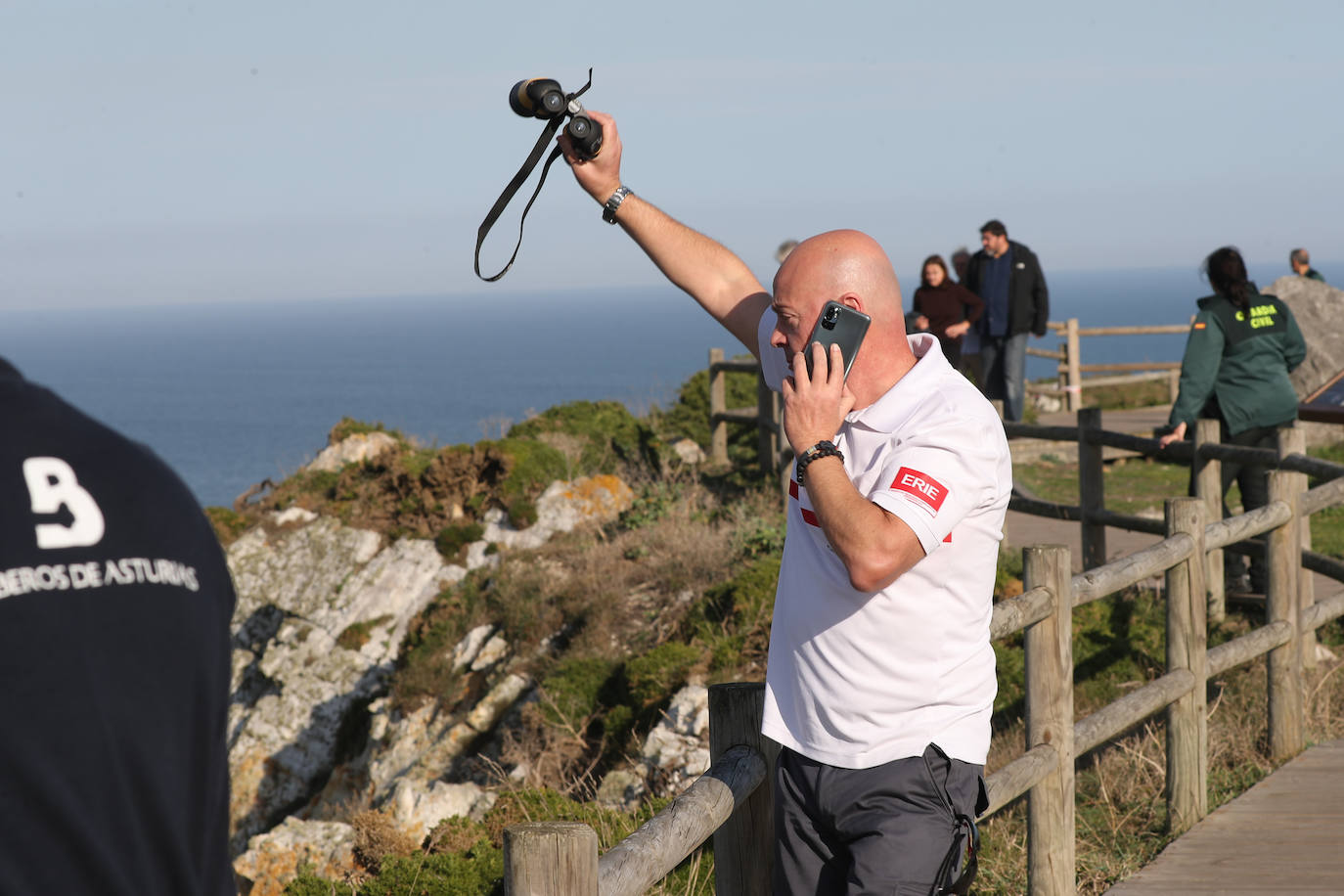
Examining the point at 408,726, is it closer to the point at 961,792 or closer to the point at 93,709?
the point at 961,792

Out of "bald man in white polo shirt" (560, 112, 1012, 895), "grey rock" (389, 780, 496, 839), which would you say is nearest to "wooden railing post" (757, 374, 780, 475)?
"grey rock" (389, 780, 496, 839)

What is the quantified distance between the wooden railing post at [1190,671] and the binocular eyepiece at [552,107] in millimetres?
2949

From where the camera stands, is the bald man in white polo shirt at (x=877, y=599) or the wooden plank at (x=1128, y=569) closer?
the bald man in white polo shirt at (x=877, y=599)

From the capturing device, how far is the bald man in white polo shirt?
7.98 ft

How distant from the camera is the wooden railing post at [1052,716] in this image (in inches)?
163

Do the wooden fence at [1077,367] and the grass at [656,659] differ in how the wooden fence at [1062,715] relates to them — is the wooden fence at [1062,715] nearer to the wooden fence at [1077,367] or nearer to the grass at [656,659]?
the grass at [656,659]

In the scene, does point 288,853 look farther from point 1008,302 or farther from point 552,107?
point 1008,302

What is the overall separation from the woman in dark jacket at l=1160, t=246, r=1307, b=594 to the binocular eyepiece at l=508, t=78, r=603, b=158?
17.1 ft

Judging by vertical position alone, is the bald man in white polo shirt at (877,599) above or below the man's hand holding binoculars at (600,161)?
below

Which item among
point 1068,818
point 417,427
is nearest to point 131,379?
point 417,427

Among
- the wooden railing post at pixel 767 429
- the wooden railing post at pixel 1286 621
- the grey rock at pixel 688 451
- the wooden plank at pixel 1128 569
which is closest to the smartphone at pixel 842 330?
the wooden plank at pixel 1128 569

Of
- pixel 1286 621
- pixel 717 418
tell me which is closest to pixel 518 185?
pixel 1286 621

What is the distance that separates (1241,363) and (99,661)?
753cm

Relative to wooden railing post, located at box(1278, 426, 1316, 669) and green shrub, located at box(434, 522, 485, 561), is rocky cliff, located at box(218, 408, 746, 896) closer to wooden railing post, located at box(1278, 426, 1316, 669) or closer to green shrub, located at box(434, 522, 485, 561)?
green shrub, located at box(434, 522, 485, 561)
